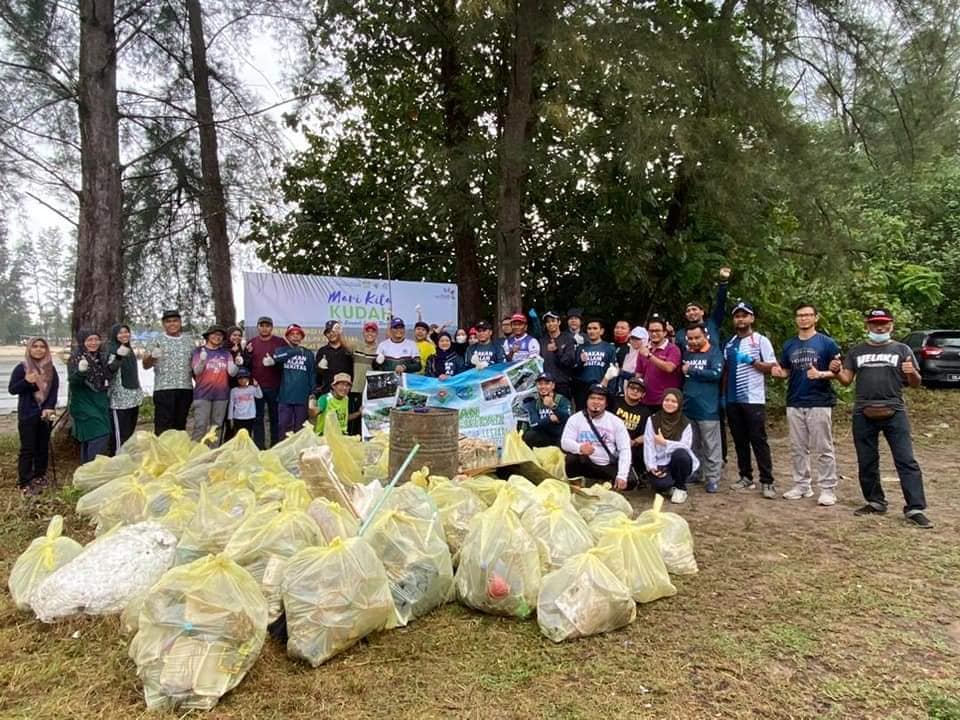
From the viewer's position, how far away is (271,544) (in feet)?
10.6

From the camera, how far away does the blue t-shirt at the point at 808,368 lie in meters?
5.38

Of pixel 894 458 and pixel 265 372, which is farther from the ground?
pixel 265 372

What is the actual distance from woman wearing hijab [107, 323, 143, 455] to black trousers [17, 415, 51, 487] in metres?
0.54

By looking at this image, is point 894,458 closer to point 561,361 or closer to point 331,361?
point 561,361

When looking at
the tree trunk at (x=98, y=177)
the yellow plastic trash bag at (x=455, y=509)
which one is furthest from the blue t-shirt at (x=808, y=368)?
the tree trunk at (x=98, y=177)

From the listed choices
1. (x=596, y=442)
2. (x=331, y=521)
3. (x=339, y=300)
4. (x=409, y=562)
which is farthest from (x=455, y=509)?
(x=339, y=300)

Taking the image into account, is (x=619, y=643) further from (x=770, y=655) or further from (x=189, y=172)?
(x=189, y=172)

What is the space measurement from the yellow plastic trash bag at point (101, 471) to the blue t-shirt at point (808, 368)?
208 inches

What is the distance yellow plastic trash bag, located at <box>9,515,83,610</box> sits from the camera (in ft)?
11.0

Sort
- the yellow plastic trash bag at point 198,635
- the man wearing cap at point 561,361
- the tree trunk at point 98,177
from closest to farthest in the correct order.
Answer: the yellow plastic trash bag at point 198,635 < the man wearing cap at point 561,361 < the tree trunk at point 98,177

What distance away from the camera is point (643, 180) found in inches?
316

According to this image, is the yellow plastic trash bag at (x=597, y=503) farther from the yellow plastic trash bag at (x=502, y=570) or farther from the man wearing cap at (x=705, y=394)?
the man wearing cap at (x=705, y=394)

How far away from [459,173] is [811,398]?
4.27m

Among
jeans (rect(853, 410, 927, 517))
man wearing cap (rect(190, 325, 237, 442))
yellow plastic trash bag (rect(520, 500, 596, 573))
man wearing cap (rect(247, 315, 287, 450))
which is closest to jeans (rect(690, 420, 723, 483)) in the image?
jeans (rect(853, 410, 927, 517))
